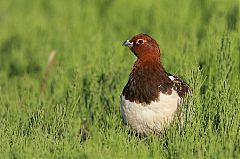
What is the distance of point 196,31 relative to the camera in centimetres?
764

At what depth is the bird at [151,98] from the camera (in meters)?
5.14

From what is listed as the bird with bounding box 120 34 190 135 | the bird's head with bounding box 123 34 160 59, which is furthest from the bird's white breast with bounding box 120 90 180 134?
the bird's head with bounding box 123 34 160 59

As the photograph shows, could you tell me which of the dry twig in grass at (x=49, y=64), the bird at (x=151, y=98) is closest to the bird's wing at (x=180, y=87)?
the bird at (x=151, y=98)

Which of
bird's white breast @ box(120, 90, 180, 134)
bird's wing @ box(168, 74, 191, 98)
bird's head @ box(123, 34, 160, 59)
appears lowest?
bird's white breast @ box(120, 90, 180, 134)

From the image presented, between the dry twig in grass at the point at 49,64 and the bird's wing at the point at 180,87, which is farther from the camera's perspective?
the dry twig in grass at the point at 49,64

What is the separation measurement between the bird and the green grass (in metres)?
0.09

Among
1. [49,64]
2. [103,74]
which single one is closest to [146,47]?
[103,74]

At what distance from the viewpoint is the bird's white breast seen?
5129 mm

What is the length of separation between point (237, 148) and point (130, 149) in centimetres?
73

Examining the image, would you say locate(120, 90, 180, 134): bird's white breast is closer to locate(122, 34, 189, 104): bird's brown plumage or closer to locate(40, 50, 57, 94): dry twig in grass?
locate(122, 34, 189, 104): bird's brown plumage

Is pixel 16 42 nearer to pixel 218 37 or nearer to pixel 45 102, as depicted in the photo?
pixel 45 102

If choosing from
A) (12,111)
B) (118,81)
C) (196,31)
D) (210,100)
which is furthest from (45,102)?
(196,31)

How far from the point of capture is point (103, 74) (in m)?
6.58

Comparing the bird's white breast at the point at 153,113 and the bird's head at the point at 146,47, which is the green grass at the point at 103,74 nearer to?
the bird's white breast at the point at 153,113
